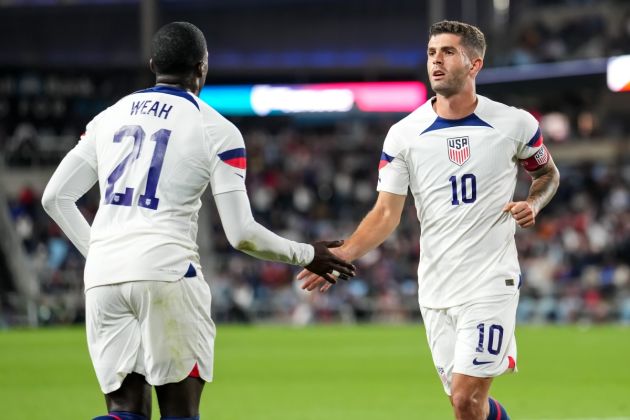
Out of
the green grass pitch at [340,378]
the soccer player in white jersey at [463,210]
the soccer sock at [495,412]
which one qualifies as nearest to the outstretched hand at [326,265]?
the soccer player in white jersey at [463,210]

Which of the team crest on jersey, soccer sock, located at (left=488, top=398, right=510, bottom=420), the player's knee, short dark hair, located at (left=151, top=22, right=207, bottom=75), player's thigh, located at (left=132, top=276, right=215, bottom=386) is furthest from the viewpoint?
the team crest on jersey

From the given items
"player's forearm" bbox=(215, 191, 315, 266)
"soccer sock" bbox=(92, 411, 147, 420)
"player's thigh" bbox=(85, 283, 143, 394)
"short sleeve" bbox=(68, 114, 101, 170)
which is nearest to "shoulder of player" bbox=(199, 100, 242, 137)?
"player's forearm" bbox=(215, 191, 315, 266)

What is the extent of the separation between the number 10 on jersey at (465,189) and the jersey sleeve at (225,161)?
5.76ft

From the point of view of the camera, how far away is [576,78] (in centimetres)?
2941

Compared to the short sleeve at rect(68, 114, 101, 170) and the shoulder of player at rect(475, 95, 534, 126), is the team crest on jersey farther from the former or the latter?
the short sleeve at rect(68, 114, 101, 170)

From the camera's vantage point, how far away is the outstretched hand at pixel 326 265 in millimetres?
5996

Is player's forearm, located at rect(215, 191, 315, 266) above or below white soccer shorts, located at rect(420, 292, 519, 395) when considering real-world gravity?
above

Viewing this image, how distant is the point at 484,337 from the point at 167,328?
6.54ft

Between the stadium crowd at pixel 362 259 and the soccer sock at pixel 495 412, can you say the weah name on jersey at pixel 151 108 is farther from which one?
the stadium crowd at pixel 362 259

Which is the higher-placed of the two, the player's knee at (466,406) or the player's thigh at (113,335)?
the player's thigh at (113,335)

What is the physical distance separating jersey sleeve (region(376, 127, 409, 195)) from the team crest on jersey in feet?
0.96

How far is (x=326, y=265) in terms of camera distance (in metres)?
6.02

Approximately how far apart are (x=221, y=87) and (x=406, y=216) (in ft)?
21.6

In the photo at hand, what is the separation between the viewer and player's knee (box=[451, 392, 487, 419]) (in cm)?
630
